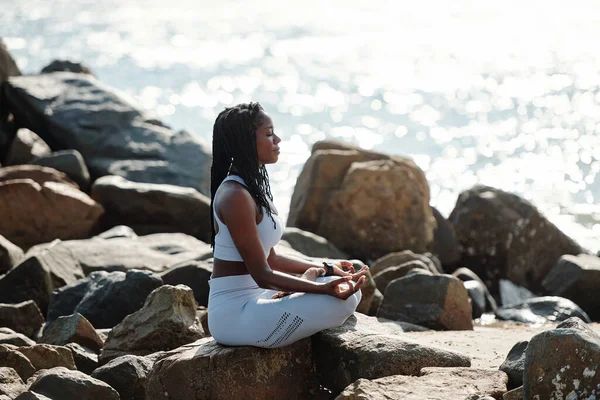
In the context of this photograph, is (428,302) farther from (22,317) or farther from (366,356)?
(22,317)

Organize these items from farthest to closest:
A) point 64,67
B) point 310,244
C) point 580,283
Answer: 1. point 64,67
2. point 310,244
3. point 580,283

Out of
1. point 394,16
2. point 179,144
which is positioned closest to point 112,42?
point 394,16

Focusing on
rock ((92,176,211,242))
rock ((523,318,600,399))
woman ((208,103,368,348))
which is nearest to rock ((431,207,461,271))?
rock ((92,176,211,242))

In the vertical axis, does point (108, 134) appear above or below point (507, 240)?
above

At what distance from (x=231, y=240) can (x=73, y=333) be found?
8.48ft

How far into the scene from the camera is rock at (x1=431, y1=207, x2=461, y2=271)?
48.1 feet

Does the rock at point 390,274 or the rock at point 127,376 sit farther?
the rock at point 390,274

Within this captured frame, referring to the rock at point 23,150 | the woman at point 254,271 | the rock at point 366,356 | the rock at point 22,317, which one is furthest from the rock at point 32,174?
the rock at point 366,356

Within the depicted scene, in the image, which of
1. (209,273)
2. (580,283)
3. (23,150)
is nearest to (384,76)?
(23,150)

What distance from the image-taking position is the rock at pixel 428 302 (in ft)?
31.1

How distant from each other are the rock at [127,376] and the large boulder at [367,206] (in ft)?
23.0

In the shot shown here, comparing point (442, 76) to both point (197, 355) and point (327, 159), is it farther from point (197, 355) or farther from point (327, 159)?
point (197, 355)

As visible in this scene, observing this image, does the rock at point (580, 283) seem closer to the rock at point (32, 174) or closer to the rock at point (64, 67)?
the rock at point (32, 174)

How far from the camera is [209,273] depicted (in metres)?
10.1
